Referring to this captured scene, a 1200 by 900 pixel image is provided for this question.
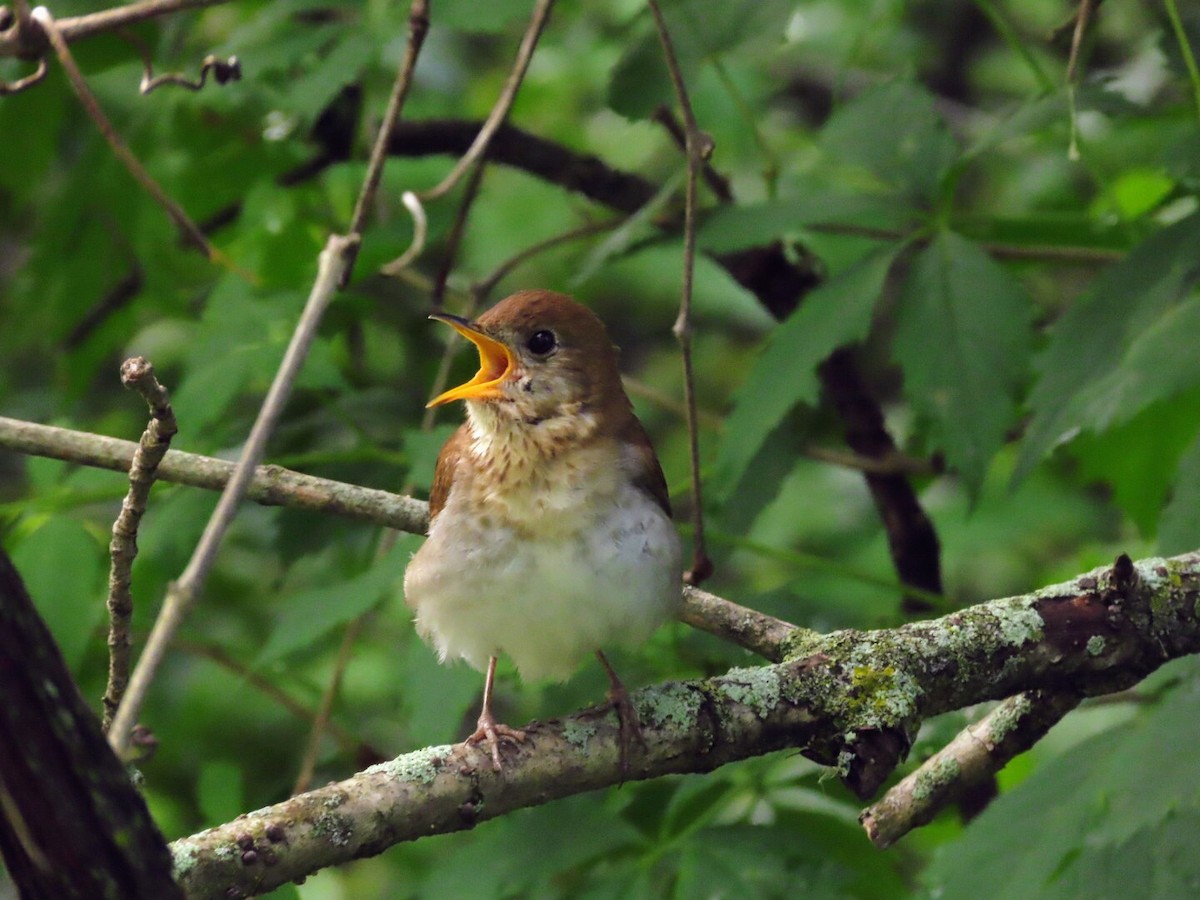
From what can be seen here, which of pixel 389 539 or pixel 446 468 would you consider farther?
pixel 389 539

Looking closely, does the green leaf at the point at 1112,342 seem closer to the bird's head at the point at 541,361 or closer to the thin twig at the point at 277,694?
the bird's head at the point at 541,361

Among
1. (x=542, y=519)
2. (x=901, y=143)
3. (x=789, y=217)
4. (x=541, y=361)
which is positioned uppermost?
(x=901, y=143)

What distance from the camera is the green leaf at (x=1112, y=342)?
2.72 metres

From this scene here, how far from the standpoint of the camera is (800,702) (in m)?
2.40

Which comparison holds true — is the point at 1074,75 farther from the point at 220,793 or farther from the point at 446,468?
the point at 220,793

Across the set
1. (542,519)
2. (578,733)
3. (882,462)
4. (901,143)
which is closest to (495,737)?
(578,733)

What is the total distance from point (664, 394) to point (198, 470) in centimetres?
204

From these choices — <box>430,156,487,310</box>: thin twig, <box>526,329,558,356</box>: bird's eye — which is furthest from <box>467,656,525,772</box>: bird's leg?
<box>430,156,487,310</box>: thin twig

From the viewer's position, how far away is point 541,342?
10.9 ft

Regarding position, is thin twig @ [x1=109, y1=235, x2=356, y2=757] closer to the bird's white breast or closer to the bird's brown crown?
the bird's white breast

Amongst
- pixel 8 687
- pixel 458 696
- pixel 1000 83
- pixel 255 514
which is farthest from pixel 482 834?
pixel 1000 83

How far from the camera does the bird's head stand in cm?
324

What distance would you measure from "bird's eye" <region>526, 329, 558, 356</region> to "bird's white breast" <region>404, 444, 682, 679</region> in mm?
422

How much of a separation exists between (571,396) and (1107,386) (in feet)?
3.87
